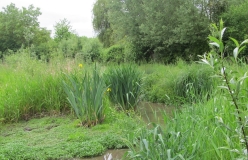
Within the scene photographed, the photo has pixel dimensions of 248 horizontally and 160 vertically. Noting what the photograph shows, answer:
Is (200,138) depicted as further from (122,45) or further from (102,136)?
(122,45)

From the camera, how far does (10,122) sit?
5012 millimetres

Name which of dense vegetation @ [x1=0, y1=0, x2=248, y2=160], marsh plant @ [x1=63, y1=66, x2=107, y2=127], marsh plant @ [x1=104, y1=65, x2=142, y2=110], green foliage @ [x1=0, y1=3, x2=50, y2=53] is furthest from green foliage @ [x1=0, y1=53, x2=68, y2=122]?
green foliage @ [x1=0, y1=3, x2=50, y2=53]

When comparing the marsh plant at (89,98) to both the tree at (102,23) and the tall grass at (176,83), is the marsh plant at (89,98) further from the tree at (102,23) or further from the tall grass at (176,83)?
the tree at (102,23)

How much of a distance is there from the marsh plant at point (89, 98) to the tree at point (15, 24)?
83.0 feet

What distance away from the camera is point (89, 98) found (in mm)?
4480

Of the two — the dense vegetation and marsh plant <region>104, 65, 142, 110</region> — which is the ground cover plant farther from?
marsh plant <region>104, 65, 142, 110</region>

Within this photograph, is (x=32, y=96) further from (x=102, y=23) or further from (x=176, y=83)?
(x=102, y=23)

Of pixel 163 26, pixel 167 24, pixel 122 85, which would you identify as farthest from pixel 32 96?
pixel 167 24

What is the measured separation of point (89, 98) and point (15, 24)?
29163mm

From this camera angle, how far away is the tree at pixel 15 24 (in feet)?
93.8

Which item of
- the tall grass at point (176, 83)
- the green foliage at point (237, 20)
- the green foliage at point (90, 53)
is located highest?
the green foliage at point (237, 20)

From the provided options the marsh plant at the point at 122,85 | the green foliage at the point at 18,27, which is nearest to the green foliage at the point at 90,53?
the marsh plant at the point at 122,85

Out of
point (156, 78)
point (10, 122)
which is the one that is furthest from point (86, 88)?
point (156, 78)

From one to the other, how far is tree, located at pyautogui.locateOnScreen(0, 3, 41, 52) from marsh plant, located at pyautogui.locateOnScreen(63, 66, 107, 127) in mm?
25298
